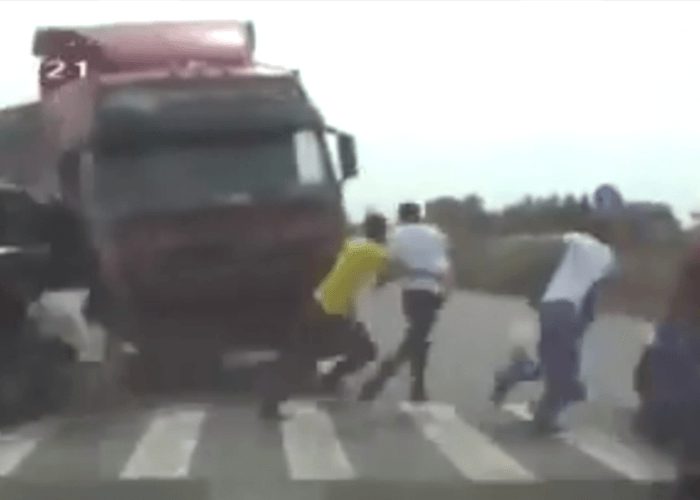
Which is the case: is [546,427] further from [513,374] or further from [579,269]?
[579,269]

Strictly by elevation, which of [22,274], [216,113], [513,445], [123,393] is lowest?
[513,445]

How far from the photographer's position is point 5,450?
1.76m

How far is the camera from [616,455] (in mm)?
1813

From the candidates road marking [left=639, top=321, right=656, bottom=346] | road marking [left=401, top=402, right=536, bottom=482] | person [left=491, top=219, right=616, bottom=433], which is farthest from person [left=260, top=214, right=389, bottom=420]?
road marking [left=639, top=321, right=656, bottom=346]

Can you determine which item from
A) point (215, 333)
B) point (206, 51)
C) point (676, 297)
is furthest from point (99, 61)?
point (676, 297)

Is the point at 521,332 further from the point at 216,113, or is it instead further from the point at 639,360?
the point at 216,113

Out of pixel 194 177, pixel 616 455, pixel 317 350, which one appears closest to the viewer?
pixel 194 177

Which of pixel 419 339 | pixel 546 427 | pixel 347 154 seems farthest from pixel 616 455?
pixel 347 154

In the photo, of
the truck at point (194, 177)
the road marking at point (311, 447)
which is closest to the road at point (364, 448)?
the road marking at point (311, 447)

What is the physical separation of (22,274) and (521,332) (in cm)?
68

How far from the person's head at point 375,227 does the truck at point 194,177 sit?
0.06 metres

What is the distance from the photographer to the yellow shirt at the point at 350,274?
1644 mm

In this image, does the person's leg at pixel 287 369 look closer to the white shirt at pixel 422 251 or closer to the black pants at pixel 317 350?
the black pants at pixel 317 350

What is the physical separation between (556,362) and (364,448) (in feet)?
0.95
